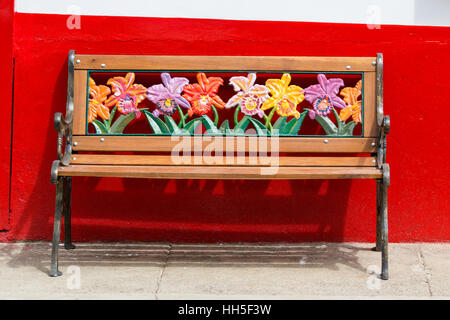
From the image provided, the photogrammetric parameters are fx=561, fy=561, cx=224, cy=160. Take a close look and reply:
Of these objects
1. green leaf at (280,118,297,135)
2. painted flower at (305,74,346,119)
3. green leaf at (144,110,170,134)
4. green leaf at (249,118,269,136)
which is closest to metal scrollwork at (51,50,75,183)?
green leaf at (144,110,170,134)

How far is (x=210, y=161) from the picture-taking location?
350 centimetres

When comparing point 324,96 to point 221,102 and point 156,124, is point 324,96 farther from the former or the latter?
point 156,124

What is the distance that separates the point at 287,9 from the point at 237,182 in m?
1.24

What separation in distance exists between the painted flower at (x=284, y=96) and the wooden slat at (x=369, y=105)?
41cm

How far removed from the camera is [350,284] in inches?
123

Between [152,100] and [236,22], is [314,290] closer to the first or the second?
[152,100]

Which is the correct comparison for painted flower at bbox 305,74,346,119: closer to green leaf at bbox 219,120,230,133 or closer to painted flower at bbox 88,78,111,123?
green leaf at bbox 219,120,230,133

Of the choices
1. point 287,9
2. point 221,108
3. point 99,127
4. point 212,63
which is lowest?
point 99,127

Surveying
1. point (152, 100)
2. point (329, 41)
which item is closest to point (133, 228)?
point (152, 100)

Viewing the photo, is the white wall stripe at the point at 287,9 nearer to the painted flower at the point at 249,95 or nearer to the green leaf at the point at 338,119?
the painted flower at the point at 249,95

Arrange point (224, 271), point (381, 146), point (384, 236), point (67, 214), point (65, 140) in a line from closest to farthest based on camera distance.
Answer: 1. point (384, 236)
2. point (224, 271)
3. point (381, 146)
4. point (65, 140)
5. point (67, 214)

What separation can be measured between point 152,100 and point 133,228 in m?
0.92

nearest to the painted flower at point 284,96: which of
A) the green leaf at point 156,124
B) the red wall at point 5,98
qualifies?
the green leaf at point 156,124

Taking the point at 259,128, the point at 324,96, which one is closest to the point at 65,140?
the point at 259,128
